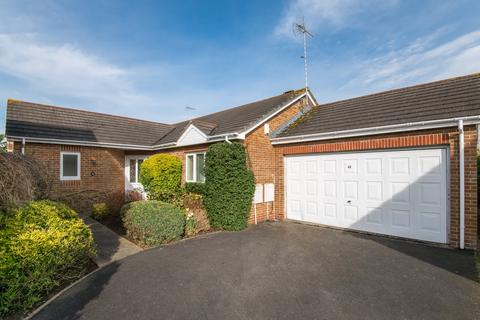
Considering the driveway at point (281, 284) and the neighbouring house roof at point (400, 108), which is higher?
the neighbouring house roof at point (400, 108)

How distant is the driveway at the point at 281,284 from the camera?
140 inches

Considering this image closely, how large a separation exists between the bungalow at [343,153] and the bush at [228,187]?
0.81 m

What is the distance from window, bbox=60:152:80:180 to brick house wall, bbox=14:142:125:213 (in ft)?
0.45

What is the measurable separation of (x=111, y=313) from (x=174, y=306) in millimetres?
853

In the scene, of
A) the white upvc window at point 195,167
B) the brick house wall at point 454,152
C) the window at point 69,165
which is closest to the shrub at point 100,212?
the window at point 69,165

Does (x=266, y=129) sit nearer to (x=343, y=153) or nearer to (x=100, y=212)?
(x=343, y=153)

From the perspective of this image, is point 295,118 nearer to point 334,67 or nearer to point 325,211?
point 334,67

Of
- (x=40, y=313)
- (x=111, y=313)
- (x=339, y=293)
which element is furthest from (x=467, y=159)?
(x=40, y=313)

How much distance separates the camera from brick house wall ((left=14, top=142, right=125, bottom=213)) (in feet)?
34.7

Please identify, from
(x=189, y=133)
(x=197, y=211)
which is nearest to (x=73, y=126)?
(x=189, y=133)

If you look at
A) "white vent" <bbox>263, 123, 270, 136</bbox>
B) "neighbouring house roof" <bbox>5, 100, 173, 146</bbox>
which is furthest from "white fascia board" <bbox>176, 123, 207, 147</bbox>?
"neighbouring house roof" <bbox>5, 100, 173, 146</bbox>

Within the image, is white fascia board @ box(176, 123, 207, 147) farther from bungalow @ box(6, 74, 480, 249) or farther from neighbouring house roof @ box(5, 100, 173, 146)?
neighbouring house roof @ box(5, 100, 173, 146)

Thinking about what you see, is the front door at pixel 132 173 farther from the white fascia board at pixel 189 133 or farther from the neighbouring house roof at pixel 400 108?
the neighbouring house roof at pixel 400 108

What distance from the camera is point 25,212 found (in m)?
4.66
